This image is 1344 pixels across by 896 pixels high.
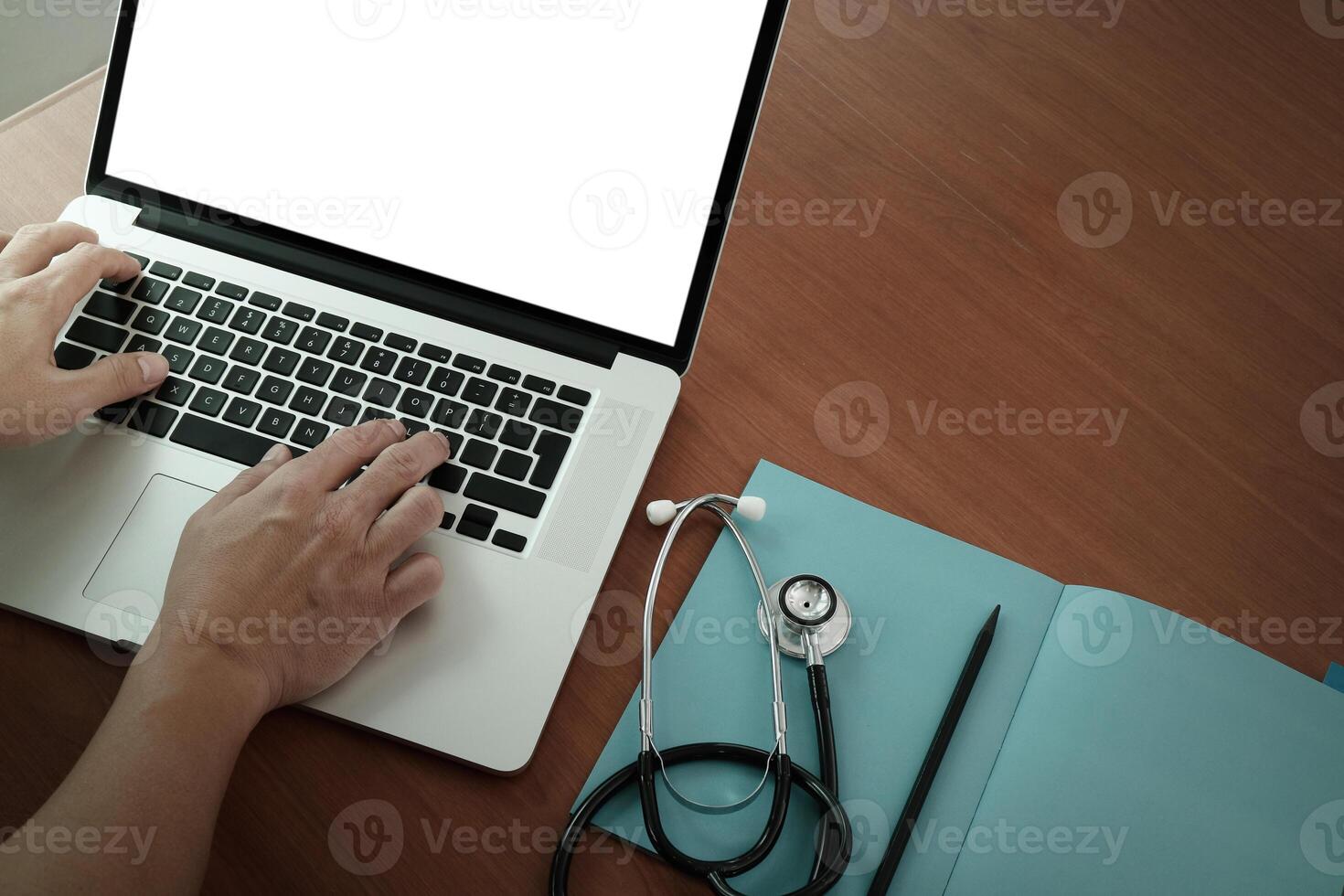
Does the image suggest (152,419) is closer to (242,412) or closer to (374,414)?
(242,412)

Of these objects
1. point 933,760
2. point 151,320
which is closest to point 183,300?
point 151,320

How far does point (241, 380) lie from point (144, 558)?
0.51 ft

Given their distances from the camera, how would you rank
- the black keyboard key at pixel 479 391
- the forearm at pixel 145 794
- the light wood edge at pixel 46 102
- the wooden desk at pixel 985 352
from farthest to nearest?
1. the light wood edge at pixel 46 102
2. the black keyboard key at pixel 479 391
3. the wooden desk at pixel 985 352
4. the forearm at pixel 145 794

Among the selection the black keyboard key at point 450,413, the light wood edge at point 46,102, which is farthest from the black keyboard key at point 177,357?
the light wood edge at point 46,102

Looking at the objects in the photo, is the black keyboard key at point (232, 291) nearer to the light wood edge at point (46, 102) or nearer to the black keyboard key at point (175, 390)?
the black keyboard key at point (175, 390)

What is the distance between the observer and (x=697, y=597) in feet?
2.36

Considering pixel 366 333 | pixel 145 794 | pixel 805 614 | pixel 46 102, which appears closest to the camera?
pixel 145 794

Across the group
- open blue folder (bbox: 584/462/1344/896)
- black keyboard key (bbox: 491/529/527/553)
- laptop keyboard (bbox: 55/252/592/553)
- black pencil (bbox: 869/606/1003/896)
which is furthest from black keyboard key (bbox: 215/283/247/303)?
black pencil (bbox: 869/606/1003/896)

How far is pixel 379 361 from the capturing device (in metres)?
0.76

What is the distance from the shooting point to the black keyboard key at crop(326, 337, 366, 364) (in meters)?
0.76

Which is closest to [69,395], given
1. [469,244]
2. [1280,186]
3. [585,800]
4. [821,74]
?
[469,244]

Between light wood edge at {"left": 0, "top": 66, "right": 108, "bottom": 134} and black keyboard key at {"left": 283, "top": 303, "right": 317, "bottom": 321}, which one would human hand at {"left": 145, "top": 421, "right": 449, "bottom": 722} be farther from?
light wood edge at {"left": 0, "top": 66, "right": 108, "bottom": 134}

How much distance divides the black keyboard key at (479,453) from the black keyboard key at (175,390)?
9.2 inches

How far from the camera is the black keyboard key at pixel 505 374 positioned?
29.8 inches
